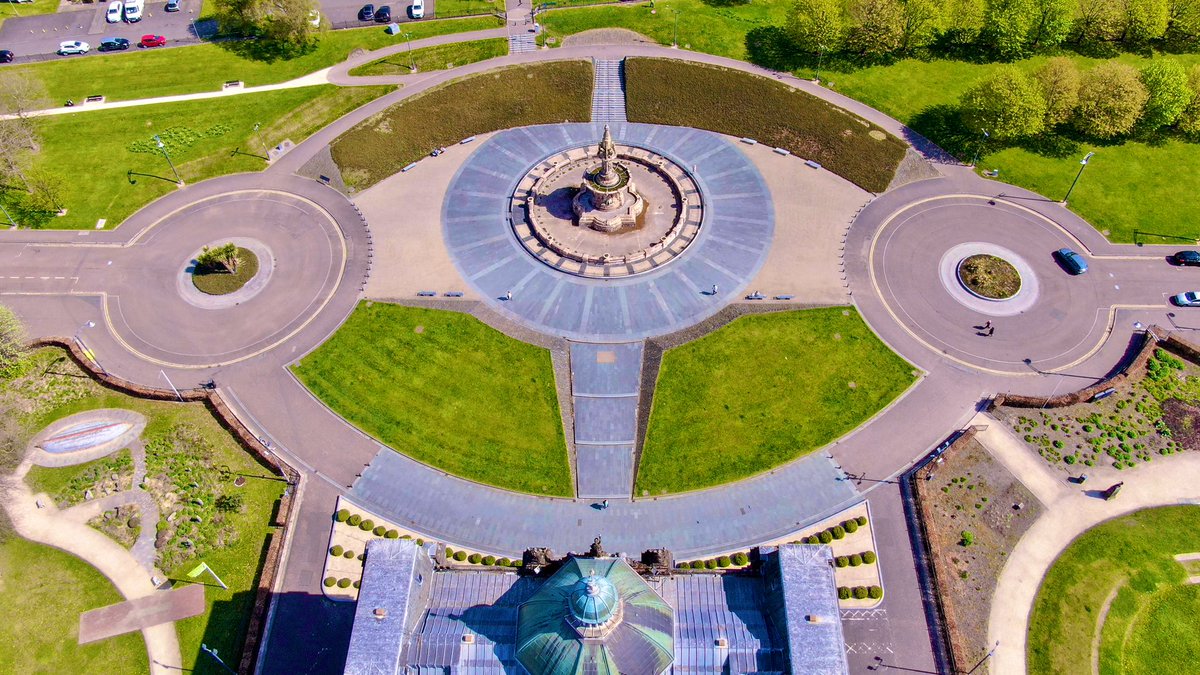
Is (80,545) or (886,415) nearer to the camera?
(80,545)

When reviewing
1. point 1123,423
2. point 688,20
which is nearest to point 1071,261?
point 1123,423

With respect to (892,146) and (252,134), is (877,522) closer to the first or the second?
(892,146)

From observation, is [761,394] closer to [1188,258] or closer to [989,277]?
[989,277]

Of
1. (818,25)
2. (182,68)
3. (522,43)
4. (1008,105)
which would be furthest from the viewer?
(522,43)

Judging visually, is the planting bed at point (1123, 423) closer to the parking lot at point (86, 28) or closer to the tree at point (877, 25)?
the tree at point (877, 25)

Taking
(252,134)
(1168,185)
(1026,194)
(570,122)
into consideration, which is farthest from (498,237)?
A: (1168,185)

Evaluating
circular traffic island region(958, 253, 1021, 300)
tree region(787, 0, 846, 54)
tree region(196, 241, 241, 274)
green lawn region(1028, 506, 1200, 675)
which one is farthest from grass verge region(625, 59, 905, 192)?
tree region(196, 241, 241, 274)
